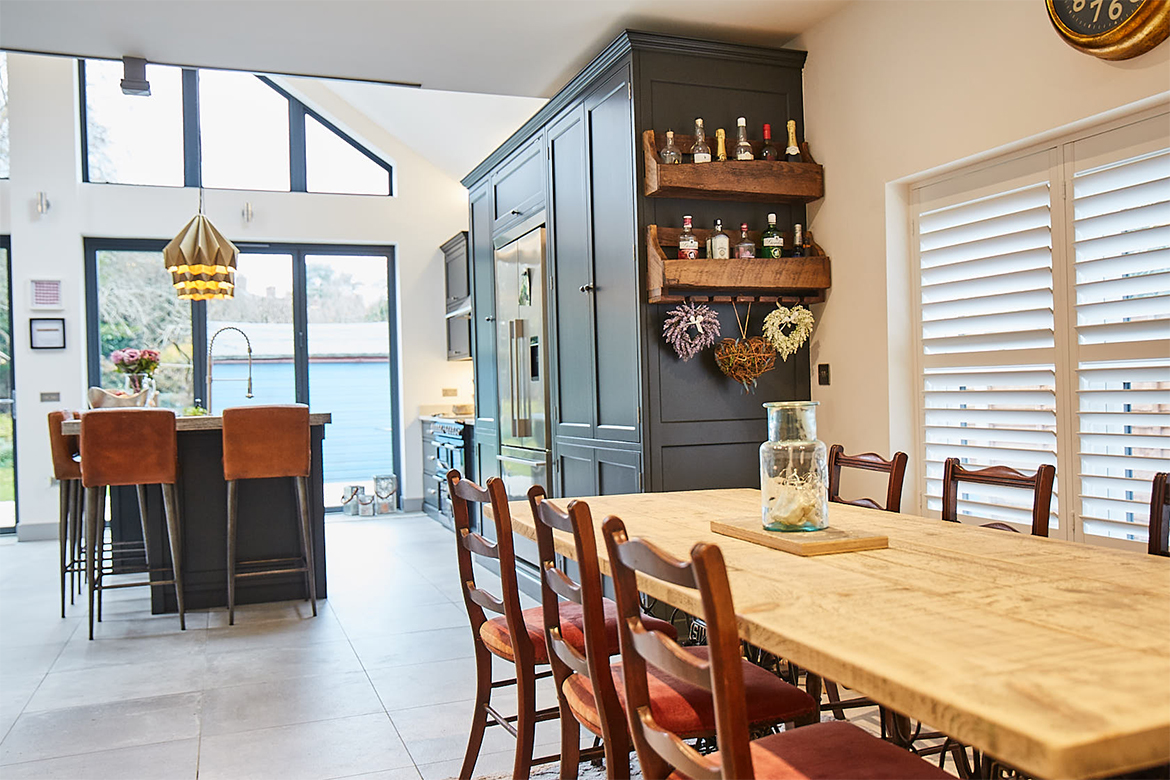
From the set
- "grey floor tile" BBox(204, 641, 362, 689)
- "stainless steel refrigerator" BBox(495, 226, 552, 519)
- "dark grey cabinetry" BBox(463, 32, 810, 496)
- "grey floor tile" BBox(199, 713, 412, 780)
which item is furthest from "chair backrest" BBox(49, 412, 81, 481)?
"dark grey cabinetry" BBox(463, 32, 810, 496)

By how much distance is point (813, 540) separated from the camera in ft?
5.98

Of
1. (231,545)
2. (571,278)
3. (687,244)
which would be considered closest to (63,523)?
(231,545)

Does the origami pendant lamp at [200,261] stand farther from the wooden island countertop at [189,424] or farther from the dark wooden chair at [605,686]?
the dark wooden chair at [605,686]

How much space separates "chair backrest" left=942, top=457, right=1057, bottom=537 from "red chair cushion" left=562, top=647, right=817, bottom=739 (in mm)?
722

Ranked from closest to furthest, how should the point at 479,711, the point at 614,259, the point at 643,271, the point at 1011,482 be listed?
the point at 1011,482 → the point at 479,711 → the point at 643,271 → the point at 614,259

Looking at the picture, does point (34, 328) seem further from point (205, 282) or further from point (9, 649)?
point (9, 649)

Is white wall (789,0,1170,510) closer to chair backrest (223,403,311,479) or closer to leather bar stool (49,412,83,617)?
chair backrest (223,403,311,479)

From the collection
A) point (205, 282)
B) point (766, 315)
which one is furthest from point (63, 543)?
point (766, 315)

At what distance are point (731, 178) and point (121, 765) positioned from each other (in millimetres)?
2959

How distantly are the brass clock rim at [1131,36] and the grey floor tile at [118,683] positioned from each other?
3.72 metres

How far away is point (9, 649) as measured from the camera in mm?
4094

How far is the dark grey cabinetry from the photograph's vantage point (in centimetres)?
371

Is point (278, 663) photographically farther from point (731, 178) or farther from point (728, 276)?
point (731, 178)

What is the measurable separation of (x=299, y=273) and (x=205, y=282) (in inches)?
104
